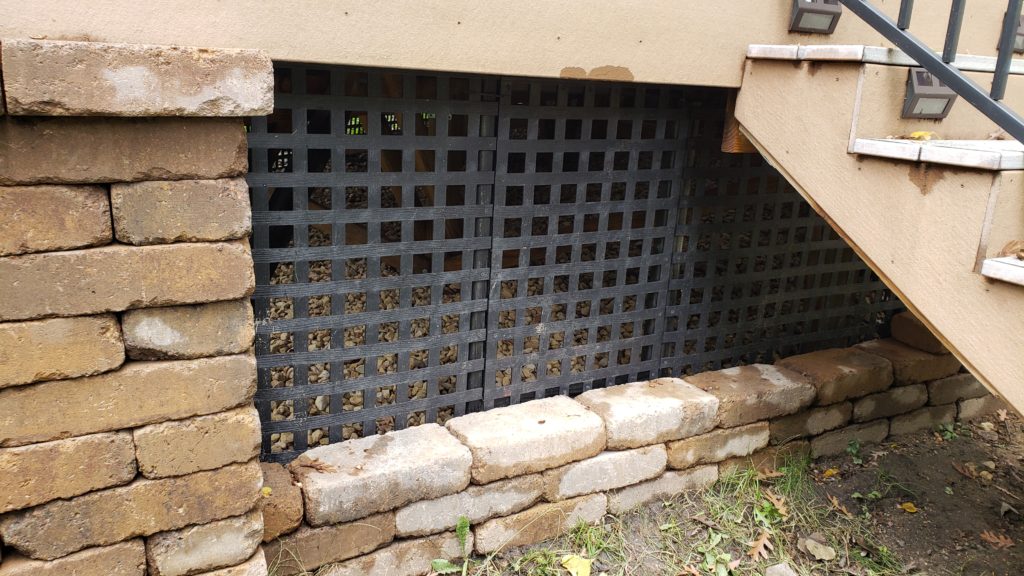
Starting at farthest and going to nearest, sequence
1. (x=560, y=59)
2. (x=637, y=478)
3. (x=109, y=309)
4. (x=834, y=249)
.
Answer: (x=834, y=249) < (x=637, y=478) < (x=560, y=59) < (x=109, y=309)

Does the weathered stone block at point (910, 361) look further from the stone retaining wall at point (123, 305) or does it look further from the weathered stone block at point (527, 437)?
the stone retaining wall at point (123, 305)

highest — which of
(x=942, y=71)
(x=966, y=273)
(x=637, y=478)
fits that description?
(x=942, y=71)

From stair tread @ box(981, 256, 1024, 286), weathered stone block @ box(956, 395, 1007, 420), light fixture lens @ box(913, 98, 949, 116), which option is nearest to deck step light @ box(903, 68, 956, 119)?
light fixture lens @ box(913, 98, 949, 116)

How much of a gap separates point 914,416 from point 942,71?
122 inches

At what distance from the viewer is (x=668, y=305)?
4.36m

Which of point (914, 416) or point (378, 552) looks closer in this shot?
point (378, 552)

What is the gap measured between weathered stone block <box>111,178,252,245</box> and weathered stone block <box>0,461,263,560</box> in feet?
2.79

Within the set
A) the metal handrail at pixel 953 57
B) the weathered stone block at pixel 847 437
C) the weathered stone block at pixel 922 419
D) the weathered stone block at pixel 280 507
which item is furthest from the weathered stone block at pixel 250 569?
the weathered stone block at pixel 922 419

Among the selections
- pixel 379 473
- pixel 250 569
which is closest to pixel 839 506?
pixel 379 473

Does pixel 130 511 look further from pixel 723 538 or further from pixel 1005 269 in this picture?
pixel 1005 269

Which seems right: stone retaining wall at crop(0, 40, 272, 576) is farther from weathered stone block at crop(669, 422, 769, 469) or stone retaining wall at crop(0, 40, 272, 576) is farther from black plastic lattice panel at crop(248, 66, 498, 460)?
weathered stone block at crop(669, 422, 769, 469)

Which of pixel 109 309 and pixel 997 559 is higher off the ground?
pixel 109 309

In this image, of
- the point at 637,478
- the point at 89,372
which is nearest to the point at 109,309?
the point at 89,372

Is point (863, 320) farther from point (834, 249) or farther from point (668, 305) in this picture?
point (668, 305)
